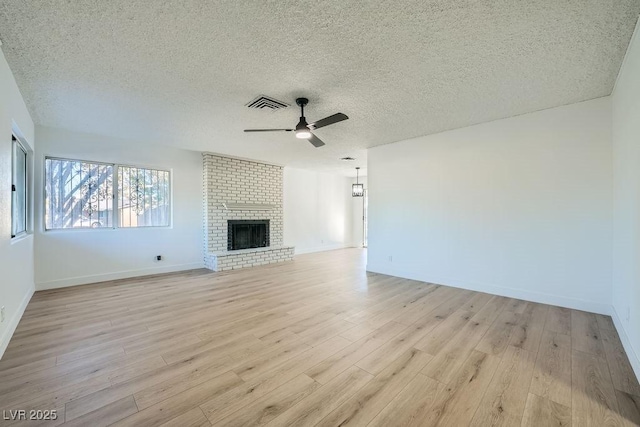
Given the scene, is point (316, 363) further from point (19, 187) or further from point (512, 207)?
point (19, 187)

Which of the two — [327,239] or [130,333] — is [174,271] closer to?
[130,333]

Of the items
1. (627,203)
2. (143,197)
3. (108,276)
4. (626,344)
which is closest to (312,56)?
(627,203)

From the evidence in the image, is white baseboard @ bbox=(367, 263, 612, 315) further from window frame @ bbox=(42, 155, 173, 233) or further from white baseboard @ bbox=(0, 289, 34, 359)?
white baseboard @ bbox=(0, 289, 34, 359)

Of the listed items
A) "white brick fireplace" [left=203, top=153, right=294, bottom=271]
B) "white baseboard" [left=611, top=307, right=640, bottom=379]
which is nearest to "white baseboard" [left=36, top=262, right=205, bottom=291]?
"white brick fireplace" [left=203, top=153, right=294, bottom=271]

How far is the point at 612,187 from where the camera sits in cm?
322

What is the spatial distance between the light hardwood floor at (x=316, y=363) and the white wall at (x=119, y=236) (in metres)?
0.78

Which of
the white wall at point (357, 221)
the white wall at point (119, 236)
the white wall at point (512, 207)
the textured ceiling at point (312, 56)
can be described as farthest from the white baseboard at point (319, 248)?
the textured ceiling at point (312, 56)

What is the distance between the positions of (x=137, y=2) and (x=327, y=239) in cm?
784

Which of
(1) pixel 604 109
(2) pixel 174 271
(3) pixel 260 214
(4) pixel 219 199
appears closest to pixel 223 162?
(4) pixel 219 199

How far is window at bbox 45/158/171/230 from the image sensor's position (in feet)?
14.9

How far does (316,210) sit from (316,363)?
6.76 meters

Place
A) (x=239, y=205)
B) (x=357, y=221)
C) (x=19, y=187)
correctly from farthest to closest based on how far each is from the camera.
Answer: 1. (x=357, y=221)
2. (x=239, y=205)
3. (x=19, y=187)

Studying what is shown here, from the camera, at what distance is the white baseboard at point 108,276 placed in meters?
4.44

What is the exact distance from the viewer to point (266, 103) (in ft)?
10.7
